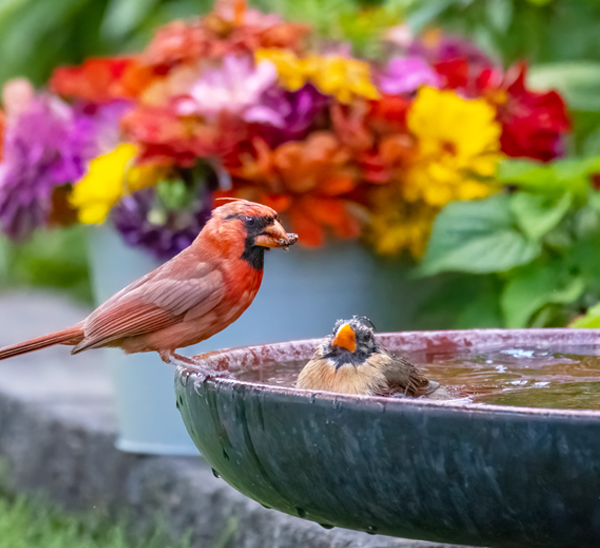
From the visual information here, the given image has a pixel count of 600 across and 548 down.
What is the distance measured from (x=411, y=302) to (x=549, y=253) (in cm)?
37

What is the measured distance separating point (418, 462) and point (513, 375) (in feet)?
1.73

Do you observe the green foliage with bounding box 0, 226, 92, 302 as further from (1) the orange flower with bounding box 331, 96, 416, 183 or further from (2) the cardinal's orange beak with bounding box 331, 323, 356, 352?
(2) the cardinal's orange beak with bounding box 331, 323, 356, 352

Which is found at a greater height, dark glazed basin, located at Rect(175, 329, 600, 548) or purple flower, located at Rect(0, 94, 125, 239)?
purple flower, located at Rect(0, 94, 125, 239)

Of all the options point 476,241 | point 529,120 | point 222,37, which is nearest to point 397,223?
point 476,241

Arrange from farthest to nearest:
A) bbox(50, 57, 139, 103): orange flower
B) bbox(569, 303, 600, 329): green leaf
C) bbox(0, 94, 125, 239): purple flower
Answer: bbox(50, 57, 139, 103): orange flower → bbox(0, 94, 125, 239): purple flower → bbox(569, 303, 600, 329): green leaf

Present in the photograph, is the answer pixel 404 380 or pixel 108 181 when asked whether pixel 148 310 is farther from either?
pixel 108 181

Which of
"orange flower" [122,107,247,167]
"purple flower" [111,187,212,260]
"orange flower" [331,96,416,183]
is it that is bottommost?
"purple flower" [111,187,212,260]

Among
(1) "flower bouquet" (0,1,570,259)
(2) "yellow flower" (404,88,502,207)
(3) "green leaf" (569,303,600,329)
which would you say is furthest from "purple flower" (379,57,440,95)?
(3) "green leaf" (569,303,600,329)

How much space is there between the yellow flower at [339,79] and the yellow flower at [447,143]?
0.14 meters

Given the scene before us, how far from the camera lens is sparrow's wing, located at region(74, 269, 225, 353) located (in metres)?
1.54

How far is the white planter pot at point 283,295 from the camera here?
2.28 m

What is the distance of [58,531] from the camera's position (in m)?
2.76

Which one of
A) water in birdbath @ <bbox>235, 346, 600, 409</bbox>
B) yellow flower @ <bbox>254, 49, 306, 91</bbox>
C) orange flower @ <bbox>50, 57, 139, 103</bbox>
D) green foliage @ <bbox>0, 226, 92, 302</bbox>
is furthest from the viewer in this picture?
green foliage @ <bbox>0, 226, 92, 302</bbox>

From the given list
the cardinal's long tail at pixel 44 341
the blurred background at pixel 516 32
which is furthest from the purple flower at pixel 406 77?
the cardinal's long tail at pixel 44 341
